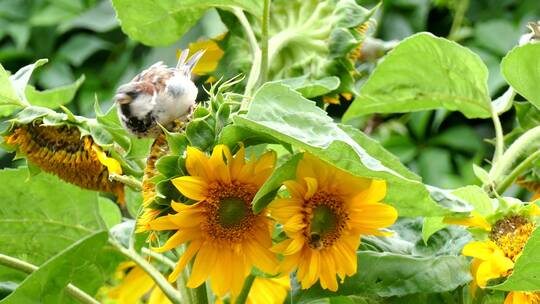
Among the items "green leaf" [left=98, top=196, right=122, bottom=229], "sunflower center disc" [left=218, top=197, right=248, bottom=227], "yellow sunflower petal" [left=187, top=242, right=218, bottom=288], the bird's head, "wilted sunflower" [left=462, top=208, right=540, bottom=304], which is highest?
the bird's head

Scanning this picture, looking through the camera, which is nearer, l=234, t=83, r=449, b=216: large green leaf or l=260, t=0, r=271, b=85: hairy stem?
l=234, t=83, r=449, b=216: large green leaf

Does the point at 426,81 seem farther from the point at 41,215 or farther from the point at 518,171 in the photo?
the point at 41,215

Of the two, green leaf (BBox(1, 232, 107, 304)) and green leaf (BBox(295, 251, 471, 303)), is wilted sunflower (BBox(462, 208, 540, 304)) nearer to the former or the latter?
green leaf (BBox(295, 251, 471, 303))

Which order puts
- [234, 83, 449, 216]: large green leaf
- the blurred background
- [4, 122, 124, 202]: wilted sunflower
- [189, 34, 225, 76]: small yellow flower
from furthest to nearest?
the blurred background, [189, 34, 225, 76]: small yellow flower, [4, 122, 124, 202]: wilted sunflower, [234, 83, 449, 216]: large green leaf

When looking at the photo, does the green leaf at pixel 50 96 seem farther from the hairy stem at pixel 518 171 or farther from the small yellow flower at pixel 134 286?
the hairy stem at pixel 518 171

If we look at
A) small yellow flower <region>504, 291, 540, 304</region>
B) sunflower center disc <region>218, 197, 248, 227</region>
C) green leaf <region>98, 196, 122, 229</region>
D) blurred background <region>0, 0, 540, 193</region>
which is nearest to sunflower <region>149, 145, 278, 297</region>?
sunflower center disc <region>218, 197, 248, 227</region>

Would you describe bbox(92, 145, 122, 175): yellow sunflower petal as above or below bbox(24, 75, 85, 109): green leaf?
above

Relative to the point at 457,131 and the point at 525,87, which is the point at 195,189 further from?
the point at 457,131

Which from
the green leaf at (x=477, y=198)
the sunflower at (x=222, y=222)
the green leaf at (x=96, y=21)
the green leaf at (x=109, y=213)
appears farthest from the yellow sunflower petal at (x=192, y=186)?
the green leaf at (x=96, y=21)


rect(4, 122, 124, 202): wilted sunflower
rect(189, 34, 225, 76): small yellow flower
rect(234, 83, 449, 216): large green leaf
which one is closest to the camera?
rect(234, 83, 449, 216): large green leaf
